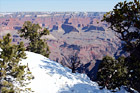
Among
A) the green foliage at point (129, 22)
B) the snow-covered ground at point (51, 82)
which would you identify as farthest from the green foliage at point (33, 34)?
the green foliage at point (129, 22)

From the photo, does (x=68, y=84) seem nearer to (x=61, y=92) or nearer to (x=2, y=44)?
(x=61, y=92)

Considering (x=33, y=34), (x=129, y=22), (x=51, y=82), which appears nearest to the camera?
(x=129, y=22)

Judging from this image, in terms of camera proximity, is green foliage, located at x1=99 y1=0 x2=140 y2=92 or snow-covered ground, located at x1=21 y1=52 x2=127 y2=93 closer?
green foliage, located at x1=99 y1=0 x2=140 y2=92

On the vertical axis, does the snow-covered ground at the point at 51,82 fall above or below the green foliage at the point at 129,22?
below

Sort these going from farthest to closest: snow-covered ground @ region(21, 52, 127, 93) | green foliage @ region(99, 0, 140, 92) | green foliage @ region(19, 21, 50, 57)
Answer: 1. green foliage @ region(19, 21, 50, 57)
2. snow-covered ground @ region(21, 52, 127, 93)
3. green foliage @ region(99, 0, 140, 92)

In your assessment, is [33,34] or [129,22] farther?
[33,34]

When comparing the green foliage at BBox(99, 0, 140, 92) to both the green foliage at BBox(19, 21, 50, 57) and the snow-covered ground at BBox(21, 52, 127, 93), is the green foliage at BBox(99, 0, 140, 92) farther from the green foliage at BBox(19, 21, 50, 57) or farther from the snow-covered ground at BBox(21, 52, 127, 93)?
the green foliage at BBox(19, 21, 50, 57)

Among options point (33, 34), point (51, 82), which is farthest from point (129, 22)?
point (33, 34)

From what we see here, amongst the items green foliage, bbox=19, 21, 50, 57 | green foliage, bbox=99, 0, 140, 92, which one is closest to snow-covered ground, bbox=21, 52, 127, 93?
green foliage, bbox=99, 0, 140, 92

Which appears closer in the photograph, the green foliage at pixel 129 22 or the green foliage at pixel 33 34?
the green foliage at pixel 129 22

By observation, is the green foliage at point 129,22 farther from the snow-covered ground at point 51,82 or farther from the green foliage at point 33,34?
the green foliage at point 33,34

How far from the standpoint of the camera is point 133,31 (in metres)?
14.4

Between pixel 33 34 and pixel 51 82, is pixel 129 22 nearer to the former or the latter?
pixel 51 82

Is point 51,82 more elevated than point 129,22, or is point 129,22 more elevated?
point 129,22
